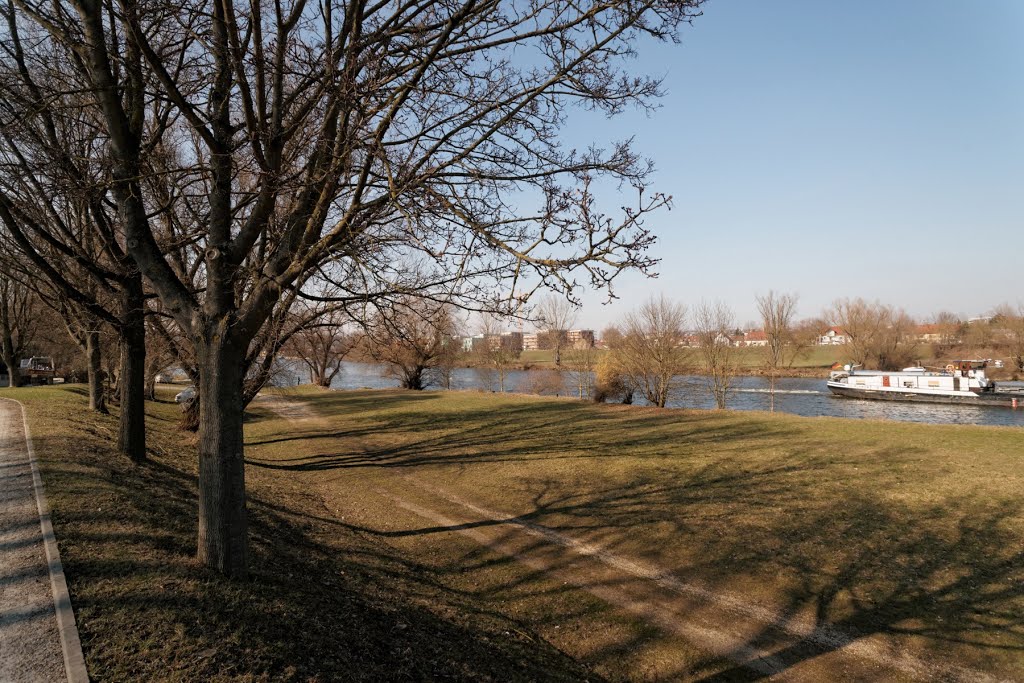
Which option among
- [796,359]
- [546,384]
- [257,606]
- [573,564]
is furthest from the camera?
[796,359]

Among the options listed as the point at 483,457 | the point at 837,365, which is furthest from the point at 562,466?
the point at 837,365

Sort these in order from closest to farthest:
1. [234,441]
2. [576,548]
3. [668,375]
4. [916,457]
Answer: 1. [234,441]
2. [576,548]
3. [916,457]
4. [668,375]

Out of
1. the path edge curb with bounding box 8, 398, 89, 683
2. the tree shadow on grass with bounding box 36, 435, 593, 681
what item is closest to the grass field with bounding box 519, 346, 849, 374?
the tree shadow on grass with bounding box 36, 435, 593, 681

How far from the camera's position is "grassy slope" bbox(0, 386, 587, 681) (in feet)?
13.1

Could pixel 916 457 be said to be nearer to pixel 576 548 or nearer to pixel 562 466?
pixel 562 466

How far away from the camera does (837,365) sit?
5688 centimetres

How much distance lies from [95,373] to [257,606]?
16511 millimetres

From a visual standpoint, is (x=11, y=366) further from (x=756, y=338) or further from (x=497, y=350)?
(x=756, y=338)

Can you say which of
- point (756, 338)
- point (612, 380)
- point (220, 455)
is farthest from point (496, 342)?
point (756, 338)

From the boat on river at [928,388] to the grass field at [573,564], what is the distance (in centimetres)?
2506

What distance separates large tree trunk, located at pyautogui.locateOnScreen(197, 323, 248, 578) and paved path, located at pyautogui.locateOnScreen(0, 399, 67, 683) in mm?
1258

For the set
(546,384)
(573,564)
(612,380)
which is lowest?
(573,564)

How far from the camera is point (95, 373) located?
1748 cm

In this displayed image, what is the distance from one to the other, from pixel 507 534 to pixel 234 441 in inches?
210
